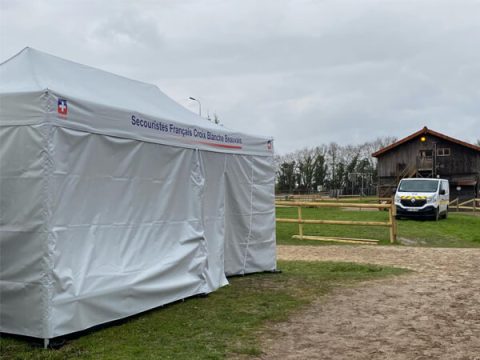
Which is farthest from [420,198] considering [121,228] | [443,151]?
[443,151]

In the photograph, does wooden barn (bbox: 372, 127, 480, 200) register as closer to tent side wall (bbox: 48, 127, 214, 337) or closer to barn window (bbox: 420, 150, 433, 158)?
barn window (bbox: 420, 150, 433, 158)

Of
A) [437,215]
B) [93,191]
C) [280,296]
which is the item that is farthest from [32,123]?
[437,215]

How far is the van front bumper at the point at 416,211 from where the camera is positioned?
80.3ft

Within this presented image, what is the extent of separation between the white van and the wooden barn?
60.5ft

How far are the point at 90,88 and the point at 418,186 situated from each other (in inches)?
868

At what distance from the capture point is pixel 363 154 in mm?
71062

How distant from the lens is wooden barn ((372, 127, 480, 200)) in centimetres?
4409

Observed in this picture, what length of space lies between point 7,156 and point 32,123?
47 centimetres

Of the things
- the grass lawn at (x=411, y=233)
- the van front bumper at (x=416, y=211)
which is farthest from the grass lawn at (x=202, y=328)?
the van front bumper at (x=416, y=211)

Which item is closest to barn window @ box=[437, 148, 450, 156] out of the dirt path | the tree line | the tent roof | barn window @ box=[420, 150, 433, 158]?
barn window @ box=[420, 150, 433, 158]

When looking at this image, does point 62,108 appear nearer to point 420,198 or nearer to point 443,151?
point 420,198

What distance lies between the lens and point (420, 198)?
24.6 metres

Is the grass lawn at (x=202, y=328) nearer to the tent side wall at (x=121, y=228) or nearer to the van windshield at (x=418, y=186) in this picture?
the tent side wall at (x=121, y=228)

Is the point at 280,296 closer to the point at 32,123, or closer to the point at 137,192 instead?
the point at 137,192
